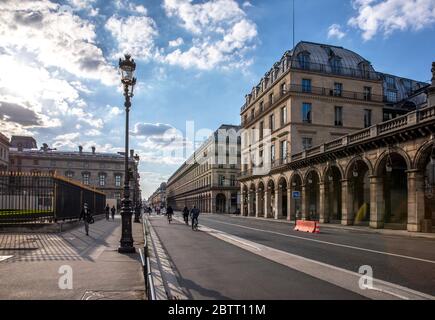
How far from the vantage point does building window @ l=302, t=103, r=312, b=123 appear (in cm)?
4497

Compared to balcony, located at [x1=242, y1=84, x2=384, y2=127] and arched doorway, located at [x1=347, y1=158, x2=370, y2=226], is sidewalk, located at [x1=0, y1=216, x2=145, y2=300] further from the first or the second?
balcony, located at [x1=242, y1=84, x2=384, y2=127]

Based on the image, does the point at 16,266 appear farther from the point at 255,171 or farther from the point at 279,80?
the point at 255,171

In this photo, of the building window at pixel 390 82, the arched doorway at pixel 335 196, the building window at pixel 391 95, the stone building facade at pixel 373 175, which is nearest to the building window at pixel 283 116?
the stone building facade at pixel 373 175

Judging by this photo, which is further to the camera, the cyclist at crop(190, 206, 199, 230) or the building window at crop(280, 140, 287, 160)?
the building window at crop(280, 140, 287, 160)

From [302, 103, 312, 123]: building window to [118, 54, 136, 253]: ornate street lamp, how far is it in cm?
3370

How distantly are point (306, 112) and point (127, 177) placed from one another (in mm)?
35073

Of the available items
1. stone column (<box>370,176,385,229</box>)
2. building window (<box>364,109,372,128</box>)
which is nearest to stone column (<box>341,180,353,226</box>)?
stone column (<box>370,176,385,229</box>)

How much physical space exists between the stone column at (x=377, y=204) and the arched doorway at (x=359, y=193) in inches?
88.8

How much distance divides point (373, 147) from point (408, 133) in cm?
412

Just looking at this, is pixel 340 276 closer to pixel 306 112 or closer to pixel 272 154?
pixel 306 112

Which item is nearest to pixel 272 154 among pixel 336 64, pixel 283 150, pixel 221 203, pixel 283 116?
pixel 283 150

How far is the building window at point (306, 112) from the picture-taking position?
44969 mm
